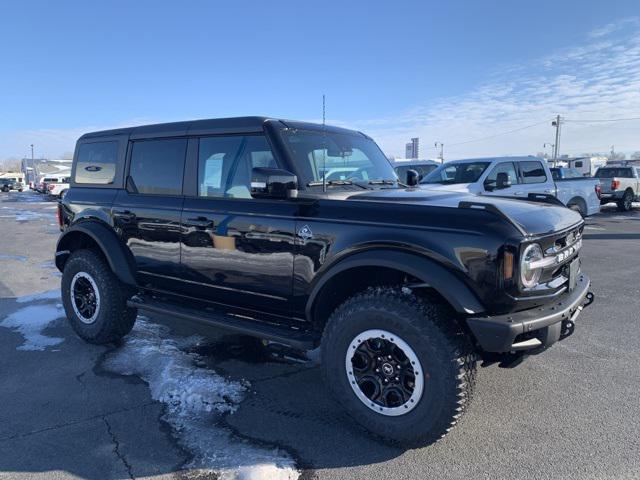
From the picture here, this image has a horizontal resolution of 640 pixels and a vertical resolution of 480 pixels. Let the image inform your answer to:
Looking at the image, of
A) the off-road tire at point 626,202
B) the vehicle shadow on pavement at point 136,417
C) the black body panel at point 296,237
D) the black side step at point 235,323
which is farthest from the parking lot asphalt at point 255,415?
the off-road tire at point 626,202

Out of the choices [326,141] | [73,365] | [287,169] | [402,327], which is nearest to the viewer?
Result: [402,327]

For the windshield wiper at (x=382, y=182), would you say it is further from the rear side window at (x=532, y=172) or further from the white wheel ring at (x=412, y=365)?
the rear side window at (x=532, y=172)

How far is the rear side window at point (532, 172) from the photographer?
11039 mm

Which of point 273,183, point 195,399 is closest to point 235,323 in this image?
point 195,399

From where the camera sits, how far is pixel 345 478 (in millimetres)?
2721

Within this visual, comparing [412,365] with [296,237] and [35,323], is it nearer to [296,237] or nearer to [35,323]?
[296,237]

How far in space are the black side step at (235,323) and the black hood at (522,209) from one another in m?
1.04

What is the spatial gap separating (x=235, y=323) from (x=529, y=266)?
209cm

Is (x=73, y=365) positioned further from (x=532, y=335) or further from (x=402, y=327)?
(x=532, y=335)

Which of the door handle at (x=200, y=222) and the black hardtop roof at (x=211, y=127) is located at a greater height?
the black hardtop roof at (x=211, y=127)

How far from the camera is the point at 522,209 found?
3.26 metres

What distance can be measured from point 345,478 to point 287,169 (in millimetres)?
2043

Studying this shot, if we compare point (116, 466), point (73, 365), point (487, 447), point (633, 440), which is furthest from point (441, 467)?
point (73, 365)

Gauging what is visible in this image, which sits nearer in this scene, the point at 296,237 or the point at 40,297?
the point at 296,237
